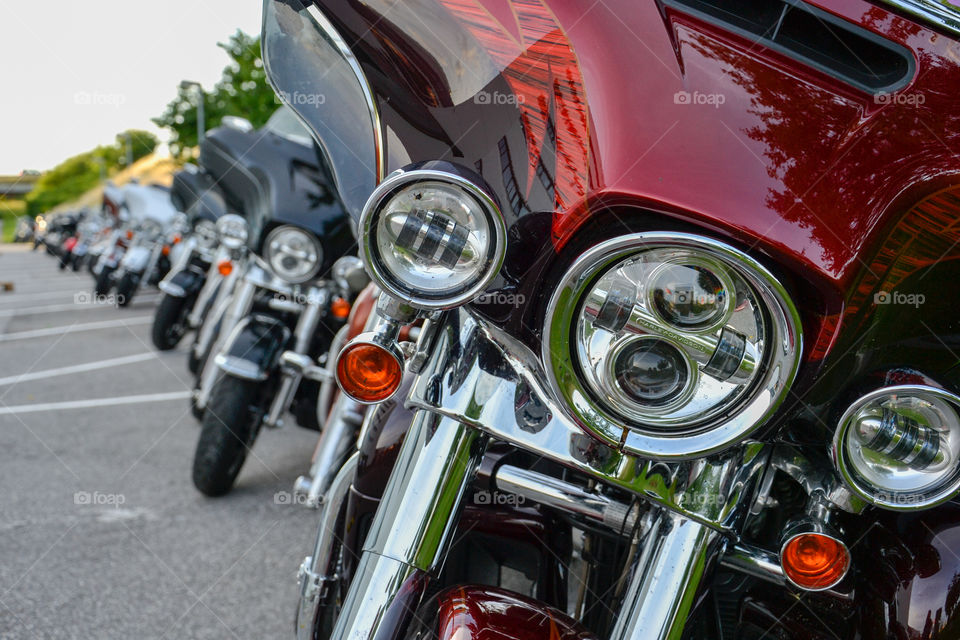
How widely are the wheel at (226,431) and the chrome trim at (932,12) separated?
9.78 ft

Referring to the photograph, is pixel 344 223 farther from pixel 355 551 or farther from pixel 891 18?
pixel 891 18

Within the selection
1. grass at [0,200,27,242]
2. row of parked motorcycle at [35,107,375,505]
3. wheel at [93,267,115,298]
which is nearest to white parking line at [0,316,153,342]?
wheel at [93,267,115,298]

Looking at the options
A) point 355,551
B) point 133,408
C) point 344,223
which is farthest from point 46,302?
point 355,551

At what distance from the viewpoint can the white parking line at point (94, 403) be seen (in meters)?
5.30

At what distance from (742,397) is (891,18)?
1.86 feet

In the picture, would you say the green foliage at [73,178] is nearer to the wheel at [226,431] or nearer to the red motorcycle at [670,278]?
the wheel at [226,431]

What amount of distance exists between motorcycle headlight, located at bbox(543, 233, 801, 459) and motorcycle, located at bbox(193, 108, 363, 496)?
2.34m

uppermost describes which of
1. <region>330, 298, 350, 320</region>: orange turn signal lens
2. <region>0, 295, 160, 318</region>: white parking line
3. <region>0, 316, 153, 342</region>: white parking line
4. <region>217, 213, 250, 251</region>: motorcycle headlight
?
<region>217, 213, 250, 251</region>: motorcycle headlight

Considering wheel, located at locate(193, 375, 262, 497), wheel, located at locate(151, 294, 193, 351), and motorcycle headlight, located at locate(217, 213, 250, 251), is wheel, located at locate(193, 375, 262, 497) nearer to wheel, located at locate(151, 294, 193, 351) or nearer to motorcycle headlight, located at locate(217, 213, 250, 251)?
motorcycle headlight, located at locate(217, 213, 250, 251)

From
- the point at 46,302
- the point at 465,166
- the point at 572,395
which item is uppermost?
the point at 465,166

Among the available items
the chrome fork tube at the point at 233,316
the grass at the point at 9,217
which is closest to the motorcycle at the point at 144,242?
the chrome fork tube at the point at 233,316

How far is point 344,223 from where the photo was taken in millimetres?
3709

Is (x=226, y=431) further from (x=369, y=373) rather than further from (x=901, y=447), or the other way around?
(x=901, y=447)

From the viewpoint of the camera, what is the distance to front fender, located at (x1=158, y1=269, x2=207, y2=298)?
22.7ft
